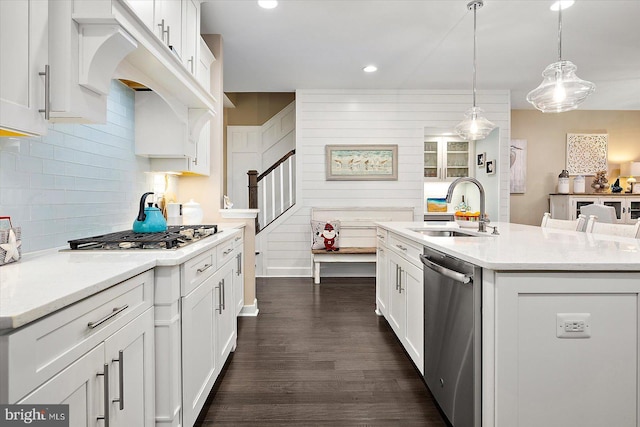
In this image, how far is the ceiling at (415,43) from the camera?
3.36 m

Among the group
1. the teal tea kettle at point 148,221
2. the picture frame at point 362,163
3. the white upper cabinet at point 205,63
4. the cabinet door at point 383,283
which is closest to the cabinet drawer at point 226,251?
the teal tea kettle at point 148,221

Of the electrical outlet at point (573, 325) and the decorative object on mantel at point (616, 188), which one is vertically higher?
the decorative object on mantel at point (616, 188)

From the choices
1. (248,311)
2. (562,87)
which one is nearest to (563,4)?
(562,87)

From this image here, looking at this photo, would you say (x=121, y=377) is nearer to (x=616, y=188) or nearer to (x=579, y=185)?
(x=579, y=185)

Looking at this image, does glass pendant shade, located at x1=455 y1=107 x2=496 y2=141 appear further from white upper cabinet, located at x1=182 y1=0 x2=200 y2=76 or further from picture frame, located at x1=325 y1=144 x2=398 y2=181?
white upper cabinet, located at x1=182 y1=0 x2=200 y2=76

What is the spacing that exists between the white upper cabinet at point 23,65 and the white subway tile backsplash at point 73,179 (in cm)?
36

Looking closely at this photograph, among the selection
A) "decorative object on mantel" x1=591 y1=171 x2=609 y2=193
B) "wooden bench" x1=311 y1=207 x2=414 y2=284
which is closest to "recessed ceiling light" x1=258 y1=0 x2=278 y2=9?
"wooden bench" x1=311 y1=207 x2=414 y2=284

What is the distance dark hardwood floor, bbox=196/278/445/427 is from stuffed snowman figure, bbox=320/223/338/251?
1.51 m

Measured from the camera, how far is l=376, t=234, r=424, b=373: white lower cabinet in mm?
2213

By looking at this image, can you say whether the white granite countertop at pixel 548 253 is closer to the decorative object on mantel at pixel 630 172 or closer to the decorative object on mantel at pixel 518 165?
the decorative object on mantel at pixel 518 165

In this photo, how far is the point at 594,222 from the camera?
2529 mm

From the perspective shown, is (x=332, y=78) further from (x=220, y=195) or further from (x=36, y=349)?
(x=36, y=349)

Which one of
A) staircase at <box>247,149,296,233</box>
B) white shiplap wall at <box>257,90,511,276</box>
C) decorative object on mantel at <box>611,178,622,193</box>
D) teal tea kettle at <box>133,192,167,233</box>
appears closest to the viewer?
teal tea kettle at <box>133,192,167,233</box>

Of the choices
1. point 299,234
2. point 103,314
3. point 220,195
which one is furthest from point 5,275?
point 299,234
